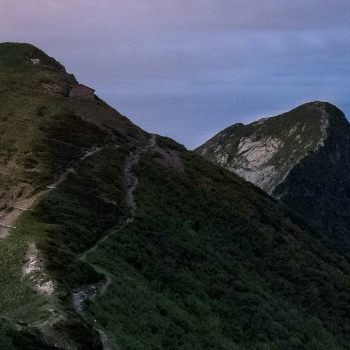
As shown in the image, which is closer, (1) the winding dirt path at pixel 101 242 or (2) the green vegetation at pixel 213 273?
(1) the winding dirt path at pixel 101 242

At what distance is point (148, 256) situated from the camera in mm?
48000

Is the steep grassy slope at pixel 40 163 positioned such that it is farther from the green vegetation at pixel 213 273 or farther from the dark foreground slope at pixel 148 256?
the green vegetation at pixel 213 273

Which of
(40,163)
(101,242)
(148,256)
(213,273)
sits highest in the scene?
(40,163)

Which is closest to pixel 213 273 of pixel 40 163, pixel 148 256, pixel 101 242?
pixel 148 256

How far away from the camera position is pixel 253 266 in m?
57.7

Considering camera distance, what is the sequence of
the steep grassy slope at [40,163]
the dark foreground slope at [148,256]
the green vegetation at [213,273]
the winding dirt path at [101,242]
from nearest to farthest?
the winding dirt path at [101,242], the steep grassy slope at [40,163], the dark foreground slope at [148,256], the green vegetation at [213,273]

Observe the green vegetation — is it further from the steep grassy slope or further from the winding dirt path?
the steep grassy slope

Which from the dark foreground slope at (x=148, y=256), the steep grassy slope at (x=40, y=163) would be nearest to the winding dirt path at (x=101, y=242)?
the dark foreground slope at (x=148, y=256)

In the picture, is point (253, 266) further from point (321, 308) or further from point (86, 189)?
point (86, 189)

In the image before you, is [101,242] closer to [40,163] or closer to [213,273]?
[213,273]

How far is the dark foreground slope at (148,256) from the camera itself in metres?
32.5

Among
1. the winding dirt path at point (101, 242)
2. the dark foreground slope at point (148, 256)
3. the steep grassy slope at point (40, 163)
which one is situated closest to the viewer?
the winding dirt path at point (101, 242)

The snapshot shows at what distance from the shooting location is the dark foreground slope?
32469 millimetres

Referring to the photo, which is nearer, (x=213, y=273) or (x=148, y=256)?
(x=148, y=256)
